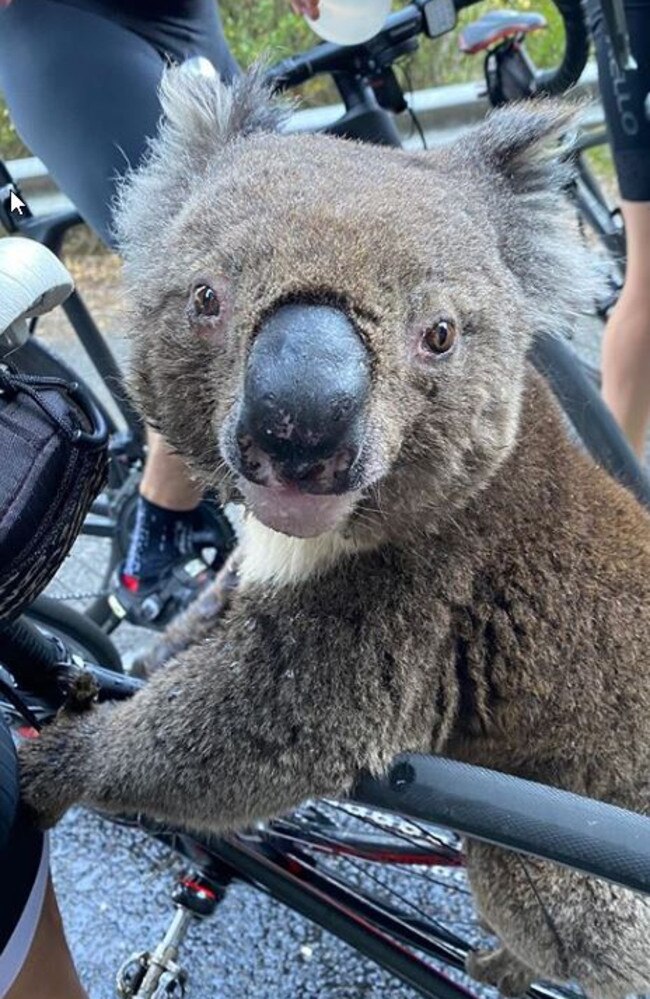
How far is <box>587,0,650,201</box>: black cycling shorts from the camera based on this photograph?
7.27ft

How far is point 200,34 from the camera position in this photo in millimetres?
2096

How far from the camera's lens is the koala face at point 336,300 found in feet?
3.16

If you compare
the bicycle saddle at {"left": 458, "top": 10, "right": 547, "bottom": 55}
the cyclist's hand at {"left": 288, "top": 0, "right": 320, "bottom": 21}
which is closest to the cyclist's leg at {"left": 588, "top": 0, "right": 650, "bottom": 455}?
the bicycle saddle at {"left": 458, "top": 10, "right": 547, "bottom": 55}

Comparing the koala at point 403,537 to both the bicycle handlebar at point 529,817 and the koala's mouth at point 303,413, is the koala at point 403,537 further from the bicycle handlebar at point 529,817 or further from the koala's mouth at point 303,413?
the bicycle handlebar at point 529,817

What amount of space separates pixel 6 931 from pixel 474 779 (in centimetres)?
50

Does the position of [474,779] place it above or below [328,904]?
above

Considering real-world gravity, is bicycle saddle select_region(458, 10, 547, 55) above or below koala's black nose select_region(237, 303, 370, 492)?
below

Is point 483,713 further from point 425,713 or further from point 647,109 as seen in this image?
point 647,109

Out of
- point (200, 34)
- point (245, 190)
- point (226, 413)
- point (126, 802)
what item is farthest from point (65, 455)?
point (200, 34)

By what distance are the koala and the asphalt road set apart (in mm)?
758

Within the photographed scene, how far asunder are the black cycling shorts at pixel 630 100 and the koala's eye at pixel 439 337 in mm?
1313

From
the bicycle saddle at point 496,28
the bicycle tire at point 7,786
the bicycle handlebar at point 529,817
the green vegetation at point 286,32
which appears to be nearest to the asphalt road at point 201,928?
the bicycle tire at point 7,786

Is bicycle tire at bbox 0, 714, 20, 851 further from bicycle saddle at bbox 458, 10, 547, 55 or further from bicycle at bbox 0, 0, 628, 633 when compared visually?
bicycle saddle at bbox 458, 10, 547, 55

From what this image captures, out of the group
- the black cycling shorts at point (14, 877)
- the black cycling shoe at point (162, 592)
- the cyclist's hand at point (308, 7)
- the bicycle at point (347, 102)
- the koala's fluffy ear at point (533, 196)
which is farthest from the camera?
the black cycling shoe at point (162, 592)
